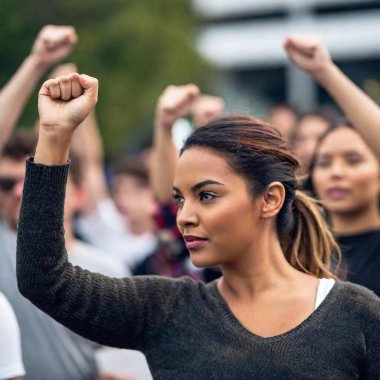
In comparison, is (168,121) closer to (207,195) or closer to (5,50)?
(207,195)

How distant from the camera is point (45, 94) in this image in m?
3.67

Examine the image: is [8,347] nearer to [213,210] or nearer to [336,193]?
[213,210]

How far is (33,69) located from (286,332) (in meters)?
2.04

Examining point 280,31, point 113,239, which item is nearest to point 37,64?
point 113,239

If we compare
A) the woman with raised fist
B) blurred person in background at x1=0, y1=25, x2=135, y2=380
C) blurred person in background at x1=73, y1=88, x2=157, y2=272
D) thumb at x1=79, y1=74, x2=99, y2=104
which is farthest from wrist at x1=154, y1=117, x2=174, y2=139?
blurred person in background at x1=73, y1=88, x2=157, y2=272

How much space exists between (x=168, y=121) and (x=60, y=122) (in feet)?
6.73

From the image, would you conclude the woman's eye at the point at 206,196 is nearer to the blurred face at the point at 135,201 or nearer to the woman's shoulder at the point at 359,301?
the woman's shoulder at the point at 359,301

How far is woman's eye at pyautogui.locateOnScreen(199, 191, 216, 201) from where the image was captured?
12.6 ft

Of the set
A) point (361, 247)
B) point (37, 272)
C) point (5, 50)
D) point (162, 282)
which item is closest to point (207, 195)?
point (162, 282)

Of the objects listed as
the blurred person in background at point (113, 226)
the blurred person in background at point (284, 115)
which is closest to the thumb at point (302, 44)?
the blurred person in background at point (113, 226)

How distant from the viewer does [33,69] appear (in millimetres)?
5324

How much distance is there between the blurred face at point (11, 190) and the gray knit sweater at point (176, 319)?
170 cm

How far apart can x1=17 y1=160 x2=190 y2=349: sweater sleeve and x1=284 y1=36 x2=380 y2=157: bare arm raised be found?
4.04ft

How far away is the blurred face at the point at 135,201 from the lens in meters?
8.95
